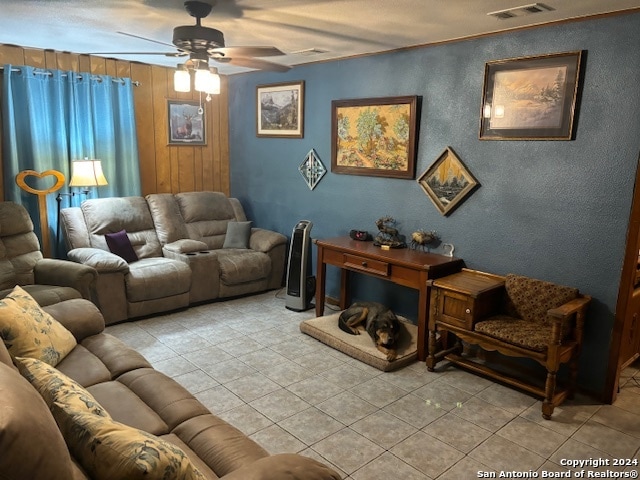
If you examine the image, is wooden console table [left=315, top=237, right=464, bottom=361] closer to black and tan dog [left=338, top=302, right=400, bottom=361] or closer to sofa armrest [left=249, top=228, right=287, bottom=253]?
black and tan dog [left=338, top=302, right=400, bottom=361]

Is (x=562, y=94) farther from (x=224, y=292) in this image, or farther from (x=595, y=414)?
(x=224, y=292)

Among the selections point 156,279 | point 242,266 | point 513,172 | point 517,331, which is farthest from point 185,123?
point 517,331

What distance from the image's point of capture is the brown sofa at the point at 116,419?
1.08m

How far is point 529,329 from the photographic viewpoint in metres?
3.13

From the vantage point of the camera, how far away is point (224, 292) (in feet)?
16.1

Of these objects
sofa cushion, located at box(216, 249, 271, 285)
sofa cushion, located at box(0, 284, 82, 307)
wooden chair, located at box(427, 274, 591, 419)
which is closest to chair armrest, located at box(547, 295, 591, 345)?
wooden chair, located at box(427, 274, 591, 419)

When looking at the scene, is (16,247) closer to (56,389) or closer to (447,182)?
(56,389)

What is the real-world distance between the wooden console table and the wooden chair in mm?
143

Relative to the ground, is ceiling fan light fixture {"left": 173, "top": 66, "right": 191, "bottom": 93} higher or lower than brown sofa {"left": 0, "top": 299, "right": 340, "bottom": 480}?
higher

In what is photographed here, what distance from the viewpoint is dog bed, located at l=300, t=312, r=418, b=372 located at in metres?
3.56

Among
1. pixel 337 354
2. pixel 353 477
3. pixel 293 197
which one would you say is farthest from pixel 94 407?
pixel 293 197

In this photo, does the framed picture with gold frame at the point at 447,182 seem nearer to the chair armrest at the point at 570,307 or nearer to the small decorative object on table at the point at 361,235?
the small decorative object on table at the point at 361,235

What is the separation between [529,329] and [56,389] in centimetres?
266

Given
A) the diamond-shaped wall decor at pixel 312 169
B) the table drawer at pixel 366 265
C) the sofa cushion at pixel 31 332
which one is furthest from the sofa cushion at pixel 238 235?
the sofa cushion at pixel 31 332
